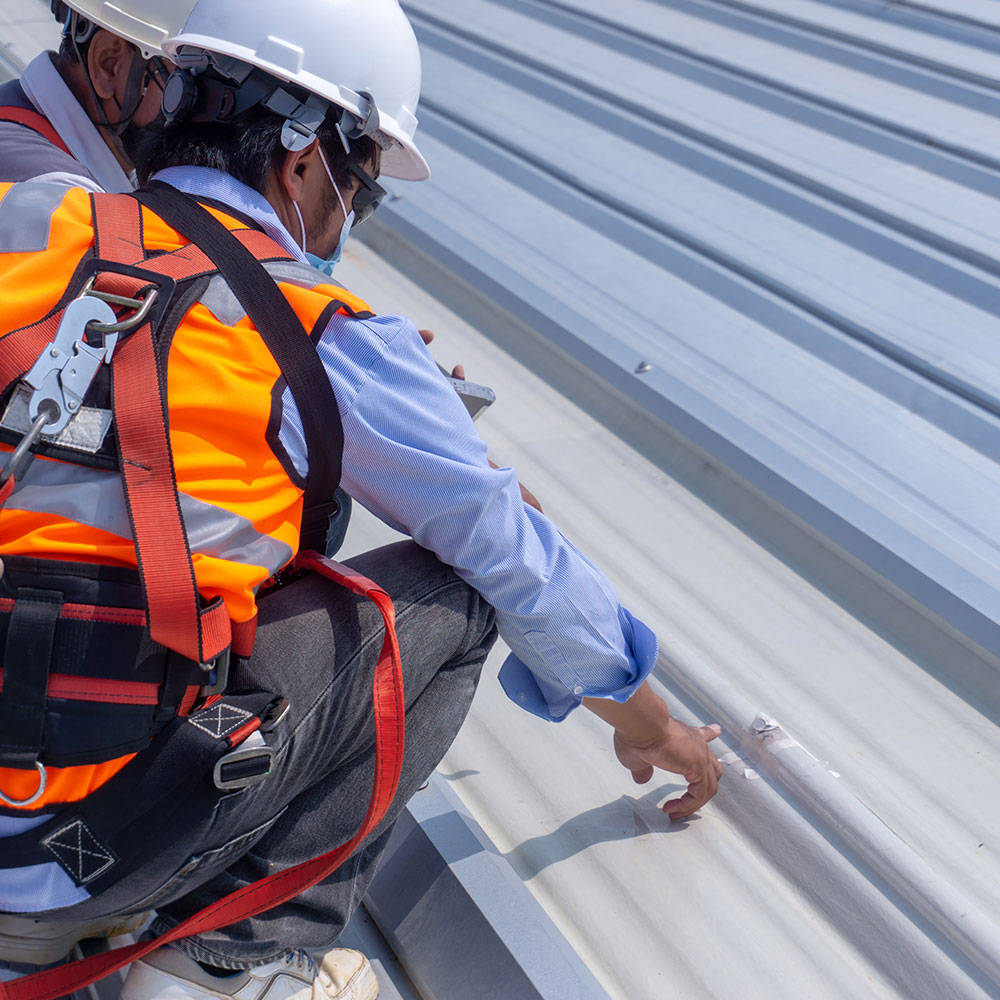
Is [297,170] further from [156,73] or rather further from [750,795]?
[750,795]

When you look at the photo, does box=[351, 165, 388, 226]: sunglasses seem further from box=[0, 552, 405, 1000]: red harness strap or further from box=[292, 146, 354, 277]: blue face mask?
box=[0, 552, 405, 1000]: red harness strap

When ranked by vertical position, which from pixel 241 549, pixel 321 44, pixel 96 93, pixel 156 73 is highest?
pixel 321 44

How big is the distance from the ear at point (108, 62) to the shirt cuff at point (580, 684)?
135 centimetres

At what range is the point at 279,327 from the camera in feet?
3.35

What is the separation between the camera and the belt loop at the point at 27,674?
0.91 m

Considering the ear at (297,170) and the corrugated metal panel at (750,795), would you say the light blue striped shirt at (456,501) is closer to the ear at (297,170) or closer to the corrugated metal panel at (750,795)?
the ear at (297,170)

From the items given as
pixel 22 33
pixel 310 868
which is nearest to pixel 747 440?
pixel 310 868

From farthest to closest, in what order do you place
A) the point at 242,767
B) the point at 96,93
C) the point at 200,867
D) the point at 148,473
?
1. the point at 96,93
2. the point at 200,867
3. the point at 242,767
4. the point at 148,473

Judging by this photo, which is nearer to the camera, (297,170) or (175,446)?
(175,446)

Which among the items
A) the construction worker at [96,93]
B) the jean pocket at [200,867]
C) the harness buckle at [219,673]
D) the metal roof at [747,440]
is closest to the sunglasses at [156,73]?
the construction worker at [96,93]

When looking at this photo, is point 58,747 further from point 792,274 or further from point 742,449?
point 792,274

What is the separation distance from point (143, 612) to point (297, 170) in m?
0.62

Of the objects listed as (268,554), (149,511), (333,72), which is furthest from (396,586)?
(333,72)

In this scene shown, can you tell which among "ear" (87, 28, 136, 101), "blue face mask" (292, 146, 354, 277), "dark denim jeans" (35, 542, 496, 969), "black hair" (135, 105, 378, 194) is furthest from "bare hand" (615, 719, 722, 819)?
→ "ear" (87, 28, 136, 101)
